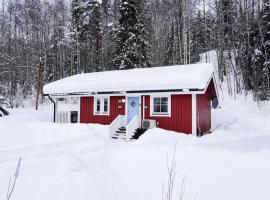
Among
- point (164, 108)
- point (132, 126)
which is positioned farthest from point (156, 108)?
point (132, 126)

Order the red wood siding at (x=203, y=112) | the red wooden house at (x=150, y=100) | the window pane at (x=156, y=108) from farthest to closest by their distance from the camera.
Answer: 1. the window pane at (x=156, y=108)
2. the red wood siding at (x=203, y=112)
3. the red wooden house at (x=150, y=100)

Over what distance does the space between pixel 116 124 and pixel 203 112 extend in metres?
5.57

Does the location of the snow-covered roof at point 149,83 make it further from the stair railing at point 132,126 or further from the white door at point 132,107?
the stair railing at point 132,126

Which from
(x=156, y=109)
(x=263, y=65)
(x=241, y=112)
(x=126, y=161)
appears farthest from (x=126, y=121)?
(x=263, y=65)

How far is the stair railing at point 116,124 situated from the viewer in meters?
15.2

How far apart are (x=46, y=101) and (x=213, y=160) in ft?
101

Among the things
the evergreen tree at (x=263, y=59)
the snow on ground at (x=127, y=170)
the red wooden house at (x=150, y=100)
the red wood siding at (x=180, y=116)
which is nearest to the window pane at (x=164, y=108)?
the red wooden house at (x=150, y=100)

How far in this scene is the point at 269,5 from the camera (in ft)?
78.5

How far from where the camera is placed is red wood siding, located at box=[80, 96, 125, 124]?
55.0ft

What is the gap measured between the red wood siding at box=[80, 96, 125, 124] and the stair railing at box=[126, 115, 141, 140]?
156cm

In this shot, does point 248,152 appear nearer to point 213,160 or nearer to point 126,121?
point 213,160

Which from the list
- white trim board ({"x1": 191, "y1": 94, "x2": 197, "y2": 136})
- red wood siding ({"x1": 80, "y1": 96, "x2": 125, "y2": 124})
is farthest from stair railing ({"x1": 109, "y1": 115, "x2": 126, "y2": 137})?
white trim board ({"x1": 191, "y1": 94, "x2": 197, "y2": 136})

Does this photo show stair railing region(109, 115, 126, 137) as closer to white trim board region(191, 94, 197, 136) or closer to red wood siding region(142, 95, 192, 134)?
red wood siding region(142, 95, 192, 134)

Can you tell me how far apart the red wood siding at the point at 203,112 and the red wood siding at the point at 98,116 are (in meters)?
4.79
